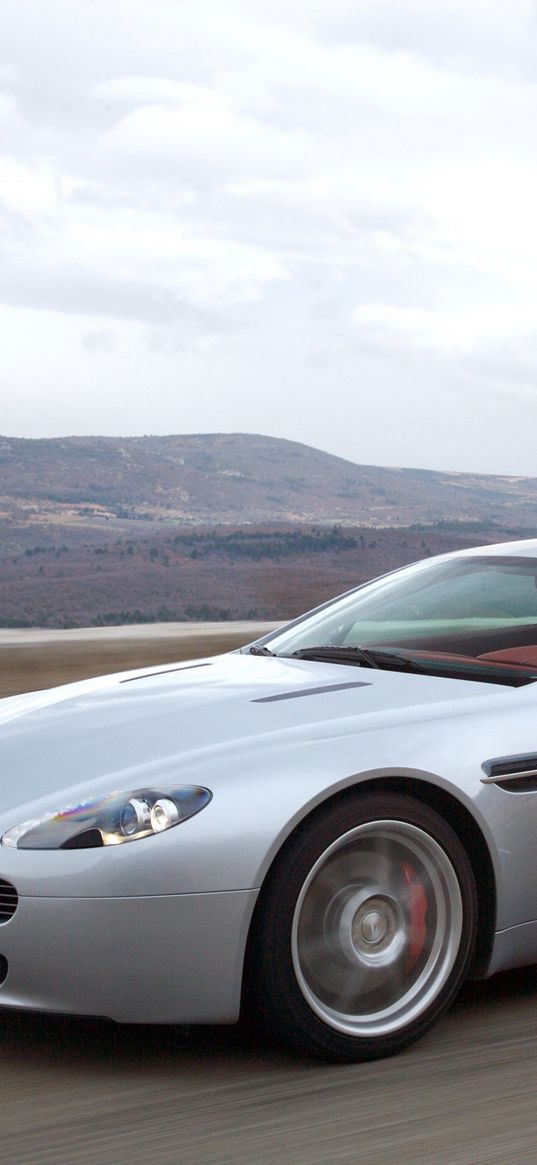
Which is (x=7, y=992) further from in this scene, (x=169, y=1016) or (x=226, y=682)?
(x=226, y=682)

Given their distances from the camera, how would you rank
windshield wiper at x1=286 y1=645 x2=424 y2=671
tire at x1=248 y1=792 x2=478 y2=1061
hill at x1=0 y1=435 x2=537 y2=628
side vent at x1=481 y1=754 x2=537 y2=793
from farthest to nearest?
hill at x1=0 y1=435 x2=537 y2=628 < windshield wiper at x1=286 y1=645 x2=424 y2=671 < side vent at x1=481 y1=754 x2=537 y2=793 < tire at x1=248 y1=792 x2=478 y2=1061

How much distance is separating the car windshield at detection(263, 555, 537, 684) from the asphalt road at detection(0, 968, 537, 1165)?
3.52ft

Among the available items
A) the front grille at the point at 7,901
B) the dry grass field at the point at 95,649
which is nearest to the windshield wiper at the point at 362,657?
the front grille at the point at 7,901

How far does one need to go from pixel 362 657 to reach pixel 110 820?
127 cm

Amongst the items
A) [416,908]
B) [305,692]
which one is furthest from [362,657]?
[416,908]

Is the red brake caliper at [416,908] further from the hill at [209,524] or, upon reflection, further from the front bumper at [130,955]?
the hill at [209,524]

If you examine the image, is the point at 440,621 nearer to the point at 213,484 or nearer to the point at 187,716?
the point at 187,716

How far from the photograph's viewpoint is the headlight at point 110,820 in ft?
8.91

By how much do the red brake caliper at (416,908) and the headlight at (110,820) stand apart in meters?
0.56

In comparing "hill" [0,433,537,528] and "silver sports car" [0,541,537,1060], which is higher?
"hill" [0,433,537,528]

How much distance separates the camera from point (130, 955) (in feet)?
8.70

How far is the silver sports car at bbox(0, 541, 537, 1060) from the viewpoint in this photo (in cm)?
267

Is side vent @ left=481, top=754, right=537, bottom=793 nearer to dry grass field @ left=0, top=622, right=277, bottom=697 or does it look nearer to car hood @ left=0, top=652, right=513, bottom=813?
car hood @ left=0, top=652, right=513, bottom=813

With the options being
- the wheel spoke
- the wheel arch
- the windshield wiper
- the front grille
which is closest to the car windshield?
the windshield wiper
